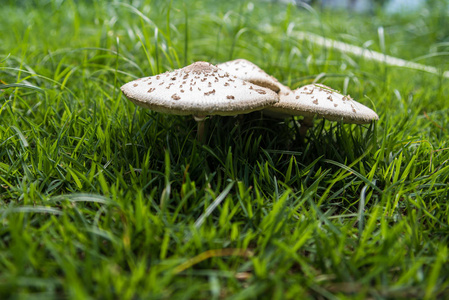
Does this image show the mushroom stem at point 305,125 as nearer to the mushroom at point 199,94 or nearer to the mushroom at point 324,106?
the mushroom at point 324,106

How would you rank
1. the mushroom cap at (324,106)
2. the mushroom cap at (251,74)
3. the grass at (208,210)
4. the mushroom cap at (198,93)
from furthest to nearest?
1. the mushroom cap at (251,74)
2. the mushroom cap at (324,106)
3. the mushroom cap at (198,93)
4. the grass at (208,210)

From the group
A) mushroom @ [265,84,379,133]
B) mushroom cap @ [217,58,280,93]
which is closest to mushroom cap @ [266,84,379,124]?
mushroom @ [265,84,379,133]

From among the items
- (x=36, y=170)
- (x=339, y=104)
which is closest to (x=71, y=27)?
(x=36, y=170)

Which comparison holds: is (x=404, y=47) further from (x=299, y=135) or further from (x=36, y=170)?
(x=36, y=170)

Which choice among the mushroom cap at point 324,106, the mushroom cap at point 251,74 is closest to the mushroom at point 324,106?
the mushroom cap at point 324,106

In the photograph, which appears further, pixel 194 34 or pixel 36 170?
pixel 194 34

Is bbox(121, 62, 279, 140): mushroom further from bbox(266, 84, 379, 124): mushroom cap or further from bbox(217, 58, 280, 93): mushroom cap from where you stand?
bbox(217, 58, 280, 93): mushroom cap

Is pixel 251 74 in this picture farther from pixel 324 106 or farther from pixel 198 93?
pixel 198 93
